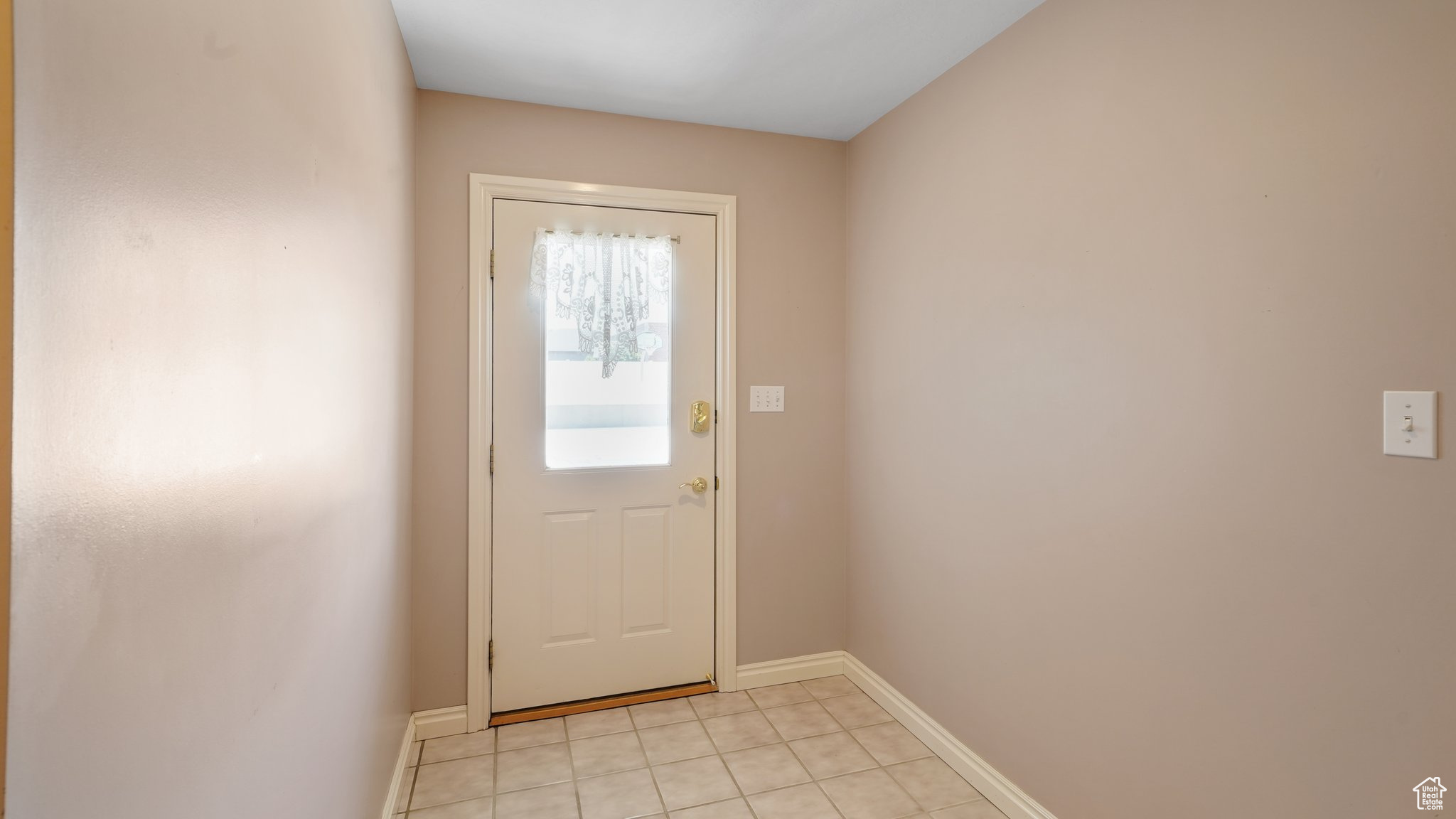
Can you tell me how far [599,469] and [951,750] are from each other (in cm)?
165

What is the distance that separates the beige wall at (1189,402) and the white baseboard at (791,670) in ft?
1.86

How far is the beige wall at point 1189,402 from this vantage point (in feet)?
3.81

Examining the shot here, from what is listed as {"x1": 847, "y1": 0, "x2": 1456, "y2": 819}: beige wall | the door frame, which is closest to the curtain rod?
the door frame

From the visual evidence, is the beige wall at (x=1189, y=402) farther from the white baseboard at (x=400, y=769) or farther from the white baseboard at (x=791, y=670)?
the white baseboard at (x=400, y=769)

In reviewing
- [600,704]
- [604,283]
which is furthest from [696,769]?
[604,283]

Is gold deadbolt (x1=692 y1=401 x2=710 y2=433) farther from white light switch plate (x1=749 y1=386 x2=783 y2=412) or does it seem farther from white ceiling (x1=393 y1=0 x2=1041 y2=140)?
white ceiling (x1=393 y1=0 x2=1041 y2=140)

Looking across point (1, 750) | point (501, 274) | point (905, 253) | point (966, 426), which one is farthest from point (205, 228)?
point (905, 253)

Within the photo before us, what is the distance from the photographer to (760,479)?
9.45 feet

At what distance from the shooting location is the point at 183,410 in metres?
0.71

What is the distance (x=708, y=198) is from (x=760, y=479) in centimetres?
122

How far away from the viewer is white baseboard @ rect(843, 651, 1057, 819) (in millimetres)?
1978

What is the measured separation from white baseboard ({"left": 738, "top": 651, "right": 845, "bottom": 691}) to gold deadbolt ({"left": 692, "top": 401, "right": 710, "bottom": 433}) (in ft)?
3.47

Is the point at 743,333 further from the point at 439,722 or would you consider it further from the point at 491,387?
the point at 439,722

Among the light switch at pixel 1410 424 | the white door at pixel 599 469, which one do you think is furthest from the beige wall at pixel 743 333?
the light switch at pixel 1410 424
